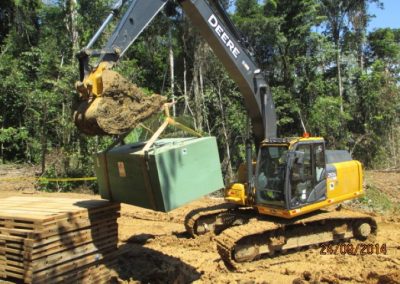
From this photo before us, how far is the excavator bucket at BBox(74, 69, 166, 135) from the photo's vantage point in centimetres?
520

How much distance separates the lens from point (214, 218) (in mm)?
8945

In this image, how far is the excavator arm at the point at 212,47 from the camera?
570cm

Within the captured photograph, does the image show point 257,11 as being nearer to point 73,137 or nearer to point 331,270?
point 73,137

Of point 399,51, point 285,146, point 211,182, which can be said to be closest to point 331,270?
point 285,146

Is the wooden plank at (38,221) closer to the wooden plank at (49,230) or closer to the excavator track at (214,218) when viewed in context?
the wooden plank at (49,230)

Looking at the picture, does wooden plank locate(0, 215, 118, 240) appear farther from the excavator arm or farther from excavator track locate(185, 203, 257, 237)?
excavator track locate(185, 203, 257, 237)

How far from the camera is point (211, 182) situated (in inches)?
228

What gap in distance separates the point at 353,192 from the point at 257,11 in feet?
52.2

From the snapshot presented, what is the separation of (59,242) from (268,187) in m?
3.78

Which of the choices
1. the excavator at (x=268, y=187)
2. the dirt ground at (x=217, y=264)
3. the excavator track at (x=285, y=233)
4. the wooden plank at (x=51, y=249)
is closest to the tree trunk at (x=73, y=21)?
the dirt ground at (x=217, y=264)

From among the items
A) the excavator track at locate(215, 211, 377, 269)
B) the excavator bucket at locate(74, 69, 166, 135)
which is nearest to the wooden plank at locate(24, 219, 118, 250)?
the excavator bucket at locate(74, 69, 166, 135)

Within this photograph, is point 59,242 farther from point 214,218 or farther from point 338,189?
point 338,189

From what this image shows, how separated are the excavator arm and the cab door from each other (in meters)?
0.81
